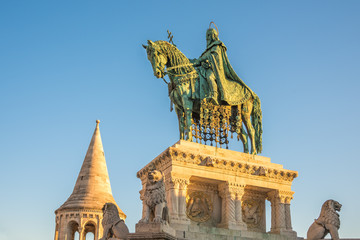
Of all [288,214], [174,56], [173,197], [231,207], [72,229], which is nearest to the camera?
[173,197]

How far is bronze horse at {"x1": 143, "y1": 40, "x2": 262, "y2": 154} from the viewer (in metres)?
24.2

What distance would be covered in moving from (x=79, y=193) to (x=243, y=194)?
75.7ft

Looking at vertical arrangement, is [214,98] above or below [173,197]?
above

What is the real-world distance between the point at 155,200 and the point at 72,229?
27656mm

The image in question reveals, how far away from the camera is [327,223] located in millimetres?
19062

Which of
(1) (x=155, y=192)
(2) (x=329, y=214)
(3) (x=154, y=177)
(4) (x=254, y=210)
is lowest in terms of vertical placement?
(2) (x=329, y=214)

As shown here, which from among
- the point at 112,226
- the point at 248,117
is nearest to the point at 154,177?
the point at 112,226

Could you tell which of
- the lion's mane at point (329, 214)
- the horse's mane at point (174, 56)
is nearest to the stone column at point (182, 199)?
the lion's mane at point (329, 214)

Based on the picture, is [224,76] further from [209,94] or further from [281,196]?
[281,196]

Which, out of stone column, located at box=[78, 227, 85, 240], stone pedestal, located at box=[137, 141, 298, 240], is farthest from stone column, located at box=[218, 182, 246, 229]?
stone column, located at box=[78, 227, 85, 240]

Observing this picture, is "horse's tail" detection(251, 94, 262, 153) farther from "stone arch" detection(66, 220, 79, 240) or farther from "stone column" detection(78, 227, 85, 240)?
"stone arch" detection(66, 220, 79, 240)

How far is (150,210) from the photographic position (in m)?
17.7

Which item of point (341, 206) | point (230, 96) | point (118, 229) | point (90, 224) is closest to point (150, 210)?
point (118, 229)

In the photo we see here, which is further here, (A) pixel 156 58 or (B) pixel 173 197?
(A) pixel 156 58
